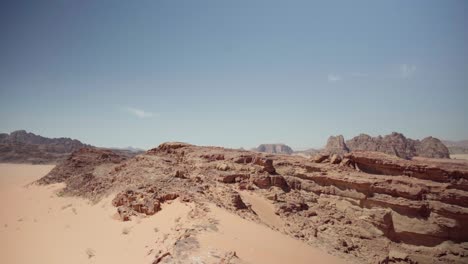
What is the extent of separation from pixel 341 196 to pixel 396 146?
129 ft

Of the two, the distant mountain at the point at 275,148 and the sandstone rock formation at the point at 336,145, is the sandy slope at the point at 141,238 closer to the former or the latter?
the sandstone rock formation at the point at 336,145

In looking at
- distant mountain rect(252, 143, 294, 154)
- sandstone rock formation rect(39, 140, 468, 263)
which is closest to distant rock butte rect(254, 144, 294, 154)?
distant mountain rect(252, 143, 294, 154)

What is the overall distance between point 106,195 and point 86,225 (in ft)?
11.1

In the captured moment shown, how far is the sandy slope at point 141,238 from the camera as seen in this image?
8.17 metres

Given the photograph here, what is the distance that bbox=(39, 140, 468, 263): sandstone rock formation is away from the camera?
13.0 metres

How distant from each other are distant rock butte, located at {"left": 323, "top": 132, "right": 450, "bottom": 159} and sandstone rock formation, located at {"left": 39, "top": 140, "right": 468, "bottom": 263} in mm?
32570

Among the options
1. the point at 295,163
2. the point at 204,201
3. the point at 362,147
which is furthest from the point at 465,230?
the point at 362,147

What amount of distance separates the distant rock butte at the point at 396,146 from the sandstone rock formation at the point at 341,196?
32570mm

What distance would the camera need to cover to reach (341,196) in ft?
51.9

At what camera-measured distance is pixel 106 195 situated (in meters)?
16.8

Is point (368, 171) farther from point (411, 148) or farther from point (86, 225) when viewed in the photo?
point (411, 148)

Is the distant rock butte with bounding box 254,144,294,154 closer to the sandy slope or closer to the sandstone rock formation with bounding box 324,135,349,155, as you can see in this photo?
the sandstone rock formation with bounding box 324,135,349,155

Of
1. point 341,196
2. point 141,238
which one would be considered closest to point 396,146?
point 341,196

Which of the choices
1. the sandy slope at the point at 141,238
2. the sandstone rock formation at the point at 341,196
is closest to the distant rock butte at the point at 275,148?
the sandstone rock formation at the point at 341,196
